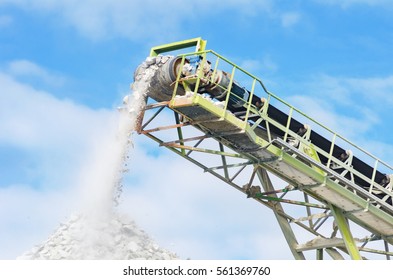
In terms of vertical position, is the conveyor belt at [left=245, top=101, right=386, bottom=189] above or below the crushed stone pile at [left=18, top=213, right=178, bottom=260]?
above

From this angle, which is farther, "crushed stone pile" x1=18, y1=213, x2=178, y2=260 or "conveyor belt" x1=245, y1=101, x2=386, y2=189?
"conveyor belt" x1=245, y1=101, x2=386, y2=189

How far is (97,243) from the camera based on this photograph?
14977mm

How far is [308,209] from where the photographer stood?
17.0m

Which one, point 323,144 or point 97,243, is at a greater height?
point 323,144

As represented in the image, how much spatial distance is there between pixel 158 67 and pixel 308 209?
4.73m

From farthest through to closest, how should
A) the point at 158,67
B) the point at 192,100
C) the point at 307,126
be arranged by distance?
the point at 307,126, the point at 158,67, the point at 192,100

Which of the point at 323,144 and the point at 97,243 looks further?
the point at 323,144

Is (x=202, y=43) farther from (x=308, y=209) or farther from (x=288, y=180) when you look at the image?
(x=308, y=209)

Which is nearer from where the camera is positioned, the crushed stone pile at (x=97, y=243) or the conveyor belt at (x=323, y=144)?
the crushed stone pile at (x=97, y=243)

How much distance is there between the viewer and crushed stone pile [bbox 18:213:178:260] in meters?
14.9

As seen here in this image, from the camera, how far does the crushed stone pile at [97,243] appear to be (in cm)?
1488

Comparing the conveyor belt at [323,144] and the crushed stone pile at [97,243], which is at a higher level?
the conveyor belt at [323,144]

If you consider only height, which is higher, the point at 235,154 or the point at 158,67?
the point at 158,67

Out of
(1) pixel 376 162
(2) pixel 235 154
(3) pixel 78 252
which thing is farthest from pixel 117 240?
(1) pixel 376 162
